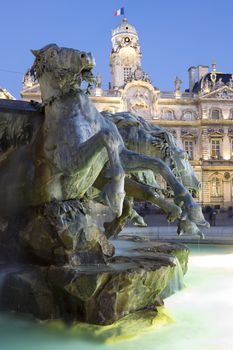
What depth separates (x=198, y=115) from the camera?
140 ft

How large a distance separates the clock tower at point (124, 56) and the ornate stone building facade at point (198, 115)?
47.1 inches

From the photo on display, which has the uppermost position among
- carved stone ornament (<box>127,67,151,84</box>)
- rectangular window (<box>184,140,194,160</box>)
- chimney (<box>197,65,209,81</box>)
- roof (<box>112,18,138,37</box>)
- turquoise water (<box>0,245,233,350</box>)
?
roof (<box>112,18,138,37</box>)

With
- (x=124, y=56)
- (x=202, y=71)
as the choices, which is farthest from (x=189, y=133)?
(x=124, y=56)

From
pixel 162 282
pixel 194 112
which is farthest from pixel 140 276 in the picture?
pixel 194 112

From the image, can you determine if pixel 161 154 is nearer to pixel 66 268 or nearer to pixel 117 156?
pixel 117 156

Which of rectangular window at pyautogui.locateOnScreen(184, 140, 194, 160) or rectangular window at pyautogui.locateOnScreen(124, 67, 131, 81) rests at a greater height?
rectangular window at pyautogui.locateOnScreen(124, 67, 131, 81)

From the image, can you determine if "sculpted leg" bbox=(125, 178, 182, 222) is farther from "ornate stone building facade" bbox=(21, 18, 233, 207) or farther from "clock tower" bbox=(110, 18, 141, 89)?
"clock tower" bbox=(110, 18, 141, 89)

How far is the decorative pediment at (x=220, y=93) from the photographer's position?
139 ft

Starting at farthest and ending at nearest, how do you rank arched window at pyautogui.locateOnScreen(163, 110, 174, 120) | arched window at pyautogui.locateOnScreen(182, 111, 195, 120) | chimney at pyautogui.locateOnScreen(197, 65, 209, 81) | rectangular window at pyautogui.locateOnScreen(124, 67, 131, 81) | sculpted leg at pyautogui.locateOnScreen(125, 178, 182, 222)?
chimney at pyautogui.locateOnScreen(197, 65, 209, 81) < rectangular window at pyautogui.locateOnScreen(124, 67, 131, 81) < arched window at pyautogui.locateOnScreen(182, 111, 195, 120) < arched window at pyautogui.locateOnScreen(163, 110, 174, 120) < sculpted leg at pyautogui.locateOnScreen(125, 178, 182, 222)

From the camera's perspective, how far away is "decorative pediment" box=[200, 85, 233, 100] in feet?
139

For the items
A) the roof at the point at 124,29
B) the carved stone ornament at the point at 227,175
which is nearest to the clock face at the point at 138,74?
the roof at the point at 124,29

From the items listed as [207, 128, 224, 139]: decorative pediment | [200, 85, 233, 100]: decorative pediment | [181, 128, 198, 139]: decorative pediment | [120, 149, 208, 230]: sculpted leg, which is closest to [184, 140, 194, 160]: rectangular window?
[181, 128, 198, 139]: decorative pediment

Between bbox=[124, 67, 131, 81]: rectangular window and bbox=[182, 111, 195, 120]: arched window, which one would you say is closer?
bbox=[182, 111, 195, 120]: arched window

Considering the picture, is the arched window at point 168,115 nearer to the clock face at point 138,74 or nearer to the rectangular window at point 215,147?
the clock face at point 138,74
